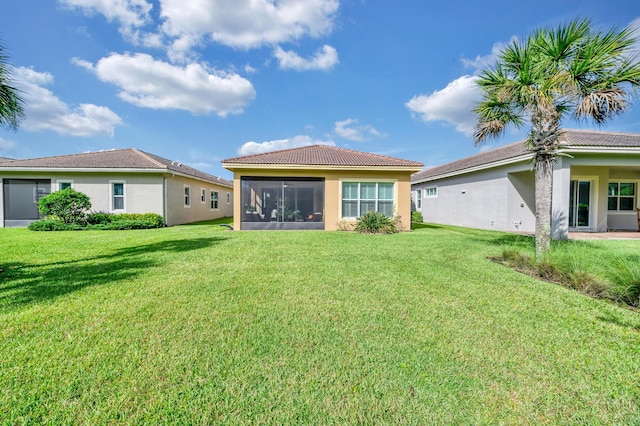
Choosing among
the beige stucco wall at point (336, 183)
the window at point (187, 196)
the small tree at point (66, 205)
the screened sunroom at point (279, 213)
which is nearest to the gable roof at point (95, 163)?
the window at point (187, 196)

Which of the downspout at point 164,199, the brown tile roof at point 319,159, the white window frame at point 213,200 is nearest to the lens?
the brown tile roof at point 319,159

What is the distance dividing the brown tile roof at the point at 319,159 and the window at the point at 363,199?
116cm

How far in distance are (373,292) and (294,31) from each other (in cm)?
1639

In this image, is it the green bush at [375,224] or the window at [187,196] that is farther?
the window at [187,196]

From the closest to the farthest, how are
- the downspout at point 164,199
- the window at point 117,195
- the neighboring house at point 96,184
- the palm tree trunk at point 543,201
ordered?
the palm tree trunk at point 543,201, the neighboring house at point 96,184, the window at point 117,195, the downspout at point 164,199

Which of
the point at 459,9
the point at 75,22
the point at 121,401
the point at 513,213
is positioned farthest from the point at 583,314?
the point at 75,22

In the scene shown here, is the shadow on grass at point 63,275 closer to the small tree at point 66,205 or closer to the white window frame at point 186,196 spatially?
the small tree at point 66,205

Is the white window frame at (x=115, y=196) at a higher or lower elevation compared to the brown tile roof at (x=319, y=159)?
lower

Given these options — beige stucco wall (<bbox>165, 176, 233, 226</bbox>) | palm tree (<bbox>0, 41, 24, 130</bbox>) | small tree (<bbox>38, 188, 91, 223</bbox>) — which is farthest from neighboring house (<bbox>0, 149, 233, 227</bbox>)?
palm tree (<bbox>0, 41, 24, 130</bbox>)

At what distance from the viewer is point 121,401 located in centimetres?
234

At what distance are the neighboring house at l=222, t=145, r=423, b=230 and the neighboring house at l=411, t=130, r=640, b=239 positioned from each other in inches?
198

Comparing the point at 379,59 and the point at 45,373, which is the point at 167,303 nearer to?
the point at 45,373

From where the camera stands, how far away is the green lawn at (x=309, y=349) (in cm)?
230

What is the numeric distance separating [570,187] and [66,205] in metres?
28.1
